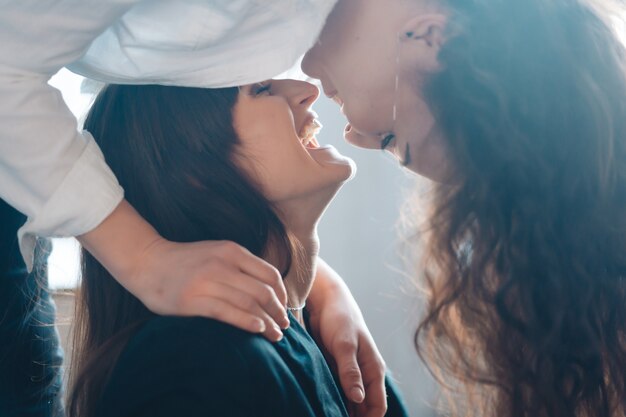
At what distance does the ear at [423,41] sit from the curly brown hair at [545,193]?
0.05 feet

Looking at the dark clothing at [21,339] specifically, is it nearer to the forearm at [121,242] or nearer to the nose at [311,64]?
the forearm at [121,242]

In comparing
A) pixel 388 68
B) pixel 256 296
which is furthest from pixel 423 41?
Answer: pixel 256 296

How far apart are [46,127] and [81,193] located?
8 centimetres

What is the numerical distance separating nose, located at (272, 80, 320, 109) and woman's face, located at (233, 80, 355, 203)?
34mm

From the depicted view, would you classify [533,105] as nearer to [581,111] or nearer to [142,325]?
[581,111]

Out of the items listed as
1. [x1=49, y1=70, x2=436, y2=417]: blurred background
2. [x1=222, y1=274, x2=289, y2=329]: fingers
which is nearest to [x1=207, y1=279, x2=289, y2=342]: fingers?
[x1=222, y1=274, x2=289, y2=329]: fingers

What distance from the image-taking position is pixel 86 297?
1.17m

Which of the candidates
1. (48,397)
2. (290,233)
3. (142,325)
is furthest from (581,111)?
(48,397)

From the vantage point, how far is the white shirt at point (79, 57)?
926mm

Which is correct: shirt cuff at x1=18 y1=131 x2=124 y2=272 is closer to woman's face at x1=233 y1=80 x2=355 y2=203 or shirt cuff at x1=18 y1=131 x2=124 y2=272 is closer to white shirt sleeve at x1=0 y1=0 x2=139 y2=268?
white shirt sleeve at x1=0 y1=0 x2=139 y2=268

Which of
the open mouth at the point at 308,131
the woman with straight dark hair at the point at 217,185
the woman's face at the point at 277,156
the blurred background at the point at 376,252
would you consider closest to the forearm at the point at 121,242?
the woman with straight dark hair at the point at 217,185

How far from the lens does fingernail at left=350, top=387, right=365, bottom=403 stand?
1133 mm

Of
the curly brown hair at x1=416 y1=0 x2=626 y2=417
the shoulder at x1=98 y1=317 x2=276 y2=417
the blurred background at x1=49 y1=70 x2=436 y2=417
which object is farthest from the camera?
the blurred background at x1=49 y1=70 x2=436 y2=417

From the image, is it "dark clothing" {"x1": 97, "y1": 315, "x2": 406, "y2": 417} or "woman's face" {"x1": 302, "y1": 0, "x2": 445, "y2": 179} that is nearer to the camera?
"dark clothing" {"x1": 97, "y1": 315, "x2": 406, "y2": 417}
